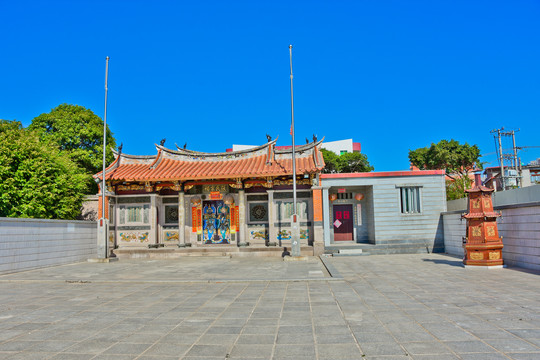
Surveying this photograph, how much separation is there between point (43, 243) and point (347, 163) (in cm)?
3866

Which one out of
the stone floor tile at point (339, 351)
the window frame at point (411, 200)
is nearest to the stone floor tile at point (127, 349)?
the stone floor tile at point (339, 351)

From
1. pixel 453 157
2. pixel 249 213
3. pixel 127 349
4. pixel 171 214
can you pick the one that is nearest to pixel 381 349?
pixel 127 349

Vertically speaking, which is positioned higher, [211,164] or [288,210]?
[211,164]

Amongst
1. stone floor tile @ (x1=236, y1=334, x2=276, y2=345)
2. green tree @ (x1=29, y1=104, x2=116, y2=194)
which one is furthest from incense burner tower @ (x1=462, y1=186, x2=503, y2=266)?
green tree @ (x1=29, y1=104, x2=116, y2=194)

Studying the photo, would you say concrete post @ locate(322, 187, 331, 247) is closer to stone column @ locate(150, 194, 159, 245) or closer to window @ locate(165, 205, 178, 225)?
window @ locate(165, 205, 178, 225)

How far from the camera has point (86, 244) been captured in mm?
17078

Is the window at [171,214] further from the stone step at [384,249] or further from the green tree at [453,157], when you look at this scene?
the green tree at [453,157]

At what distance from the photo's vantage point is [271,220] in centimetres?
1783

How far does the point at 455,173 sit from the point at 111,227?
3331cm

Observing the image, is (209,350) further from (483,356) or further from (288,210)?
(288,210)

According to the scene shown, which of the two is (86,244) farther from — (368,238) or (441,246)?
(441,246)

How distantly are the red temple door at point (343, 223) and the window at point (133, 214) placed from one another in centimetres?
984

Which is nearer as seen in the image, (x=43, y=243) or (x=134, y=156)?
(x=43, y=243)

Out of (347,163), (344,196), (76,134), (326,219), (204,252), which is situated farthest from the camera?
(347,163)
